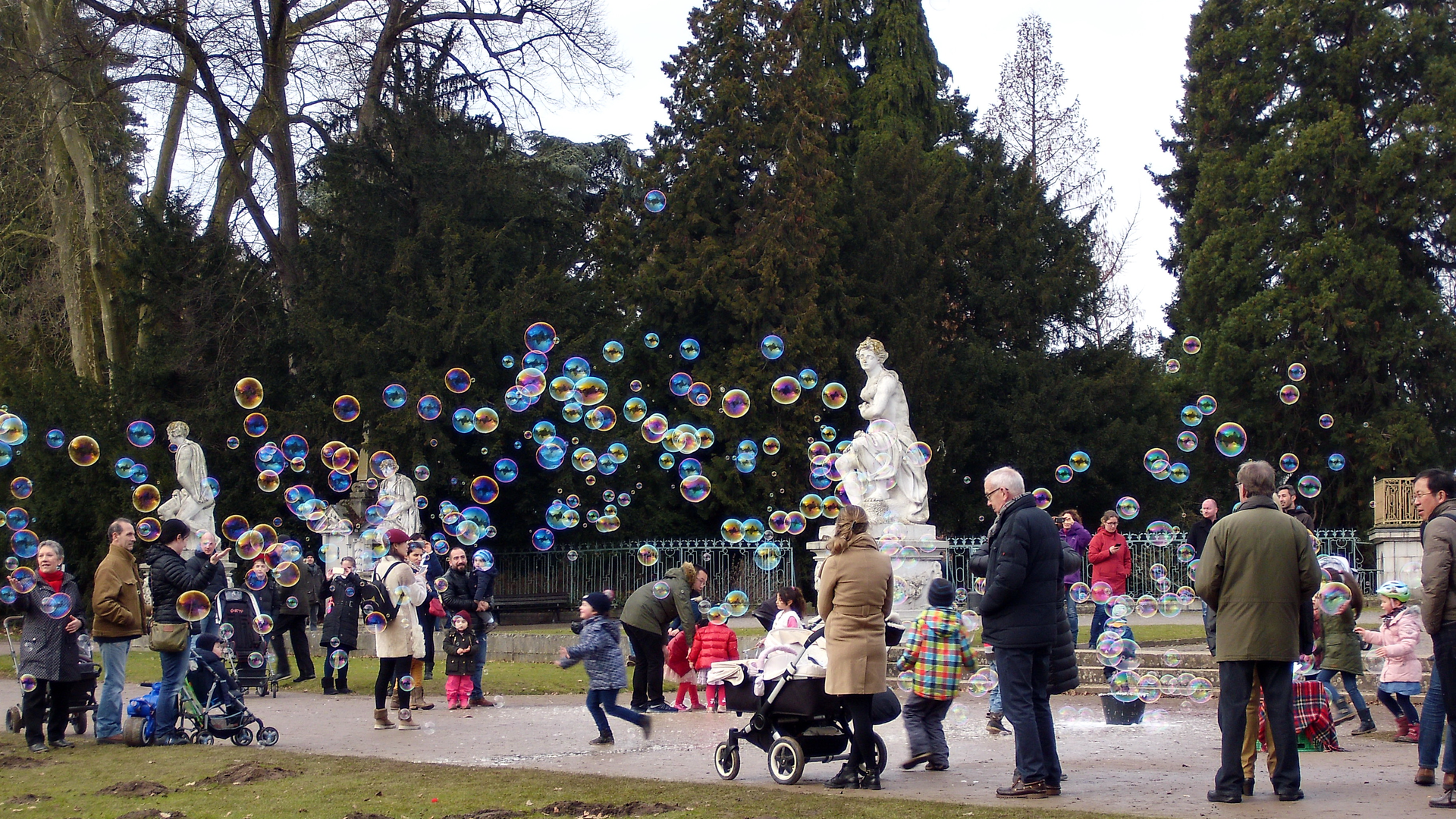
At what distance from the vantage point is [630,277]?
32.0 meters

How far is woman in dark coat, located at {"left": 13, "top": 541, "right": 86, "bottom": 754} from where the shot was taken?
10375 mm

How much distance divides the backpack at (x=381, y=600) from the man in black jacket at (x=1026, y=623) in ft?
17.8

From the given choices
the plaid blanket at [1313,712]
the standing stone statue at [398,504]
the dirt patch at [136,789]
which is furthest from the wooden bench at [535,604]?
the plaid blanket at [1313,712]

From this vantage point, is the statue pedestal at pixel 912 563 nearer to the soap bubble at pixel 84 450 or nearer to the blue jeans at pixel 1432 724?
the soap bubble at pixel 84 450

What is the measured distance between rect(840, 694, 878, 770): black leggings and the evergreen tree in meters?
25.8

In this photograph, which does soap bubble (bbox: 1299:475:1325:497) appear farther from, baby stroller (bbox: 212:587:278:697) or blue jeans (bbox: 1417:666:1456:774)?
baby stroller (bbox: 212:587:278:697)

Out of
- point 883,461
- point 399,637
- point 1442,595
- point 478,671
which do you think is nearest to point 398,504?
point 883,461

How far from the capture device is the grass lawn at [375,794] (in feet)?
23.3

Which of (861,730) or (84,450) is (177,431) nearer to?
(84,450)

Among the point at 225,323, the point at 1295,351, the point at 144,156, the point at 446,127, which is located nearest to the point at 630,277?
the point at 446,127

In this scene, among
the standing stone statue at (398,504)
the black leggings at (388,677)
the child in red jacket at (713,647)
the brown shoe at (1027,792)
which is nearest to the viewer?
the brown shoe at (1027,792)

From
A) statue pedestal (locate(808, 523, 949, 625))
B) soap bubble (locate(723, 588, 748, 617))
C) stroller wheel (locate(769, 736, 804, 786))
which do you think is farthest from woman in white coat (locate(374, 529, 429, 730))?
statue pedestal (locate(808, 523, 949, 625))

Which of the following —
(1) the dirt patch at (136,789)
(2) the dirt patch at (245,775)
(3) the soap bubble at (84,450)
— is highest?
(3) the soap bubble at (84,450)

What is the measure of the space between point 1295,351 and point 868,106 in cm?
1233
